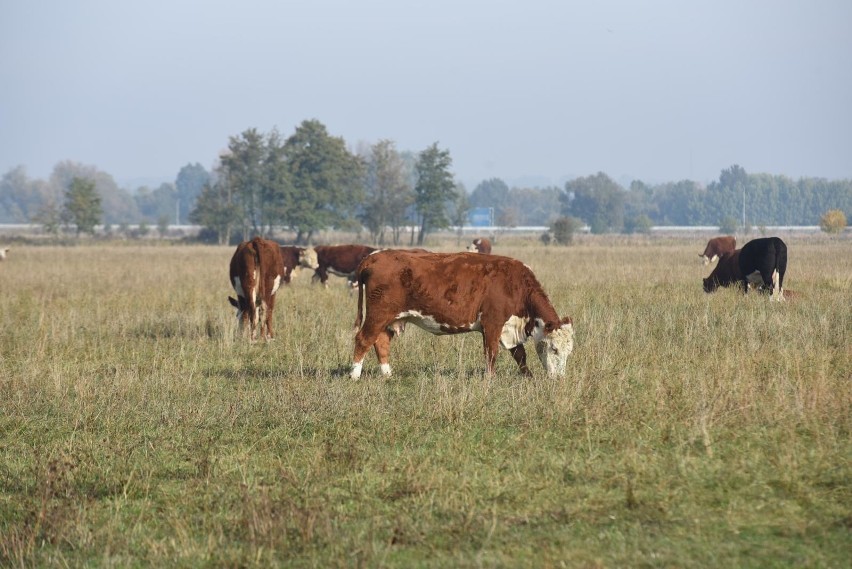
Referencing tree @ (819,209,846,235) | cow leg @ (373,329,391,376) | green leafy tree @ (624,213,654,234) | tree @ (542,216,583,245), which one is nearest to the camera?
cow leg @ (373,329,391,376)

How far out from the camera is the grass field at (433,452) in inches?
239

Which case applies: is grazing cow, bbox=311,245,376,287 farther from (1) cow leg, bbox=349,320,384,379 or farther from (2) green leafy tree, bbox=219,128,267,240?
(2) green leafy tree, bbox=219,128,267,240

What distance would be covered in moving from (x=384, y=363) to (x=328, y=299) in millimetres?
9144

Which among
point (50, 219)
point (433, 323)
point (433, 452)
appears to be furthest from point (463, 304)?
point (50, 219)

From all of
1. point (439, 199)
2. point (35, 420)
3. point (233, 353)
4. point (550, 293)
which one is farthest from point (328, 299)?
point (439, 199)

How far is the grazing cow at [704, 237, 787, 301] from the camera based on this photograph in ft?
63.5

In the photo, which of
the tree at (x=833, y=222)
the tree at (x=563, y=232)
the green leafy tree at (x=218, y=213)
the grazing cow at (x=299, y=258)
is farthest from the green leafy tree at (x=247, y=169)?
the grazing cow at (x=299, y=258)

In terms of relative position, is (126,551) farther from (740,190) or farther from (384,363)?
(740,190)

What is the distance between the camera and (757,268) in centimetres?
1973

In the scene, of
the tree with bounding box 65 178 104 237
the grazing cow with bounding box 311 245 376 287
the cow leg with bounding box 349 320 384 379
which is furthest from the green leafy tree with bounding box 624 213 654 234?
the cow leg with bounding box 349 320 384 379

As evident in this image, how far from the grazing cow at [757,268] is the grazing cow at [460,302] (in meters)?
8.63

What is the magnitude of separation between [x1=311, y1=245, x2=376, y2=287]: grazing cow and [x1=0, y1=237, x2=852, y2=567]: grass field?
12205 mm

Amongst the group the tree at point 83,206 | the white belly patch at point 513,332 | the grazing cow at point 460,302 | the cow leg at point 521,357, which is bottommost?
the cow leg at point 521,357

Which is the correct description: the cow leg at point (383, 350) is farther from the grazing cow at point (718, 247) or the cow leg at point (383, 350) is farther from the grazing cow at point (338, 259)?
the grazing cow at point (718, 247)
